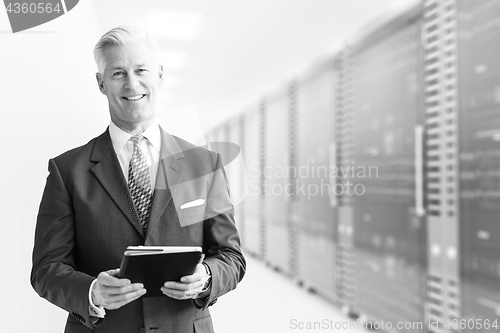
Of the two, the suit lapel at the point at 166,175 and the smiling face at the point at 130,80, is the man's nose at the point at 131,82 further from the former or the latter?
the suit lapel at the point at 166,175

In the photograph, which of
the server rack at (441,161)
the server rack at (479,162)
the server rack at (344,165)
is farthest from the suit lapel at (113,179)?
the server rack at (344,165)

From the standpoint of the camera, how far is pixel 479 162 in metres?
2.62

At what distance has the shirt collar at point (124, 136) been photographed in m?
1.63

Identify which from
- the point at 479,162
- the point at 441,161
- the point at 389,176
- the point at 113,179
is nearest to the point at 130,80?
the point at 113,179

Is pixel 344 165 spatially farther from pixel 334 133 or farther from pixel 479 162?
pixel 479 162

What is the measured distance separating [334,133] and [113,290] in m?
3.50

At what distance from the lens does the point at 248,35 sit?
14.1ft

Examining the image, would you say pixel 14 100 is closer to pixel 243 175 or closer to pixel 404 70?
pixel 404 70

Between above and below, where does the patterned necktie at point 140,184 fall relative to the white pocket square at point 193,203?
above

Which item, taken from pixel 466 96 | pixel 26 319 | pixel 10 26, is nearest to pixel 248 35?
pixel 466 96

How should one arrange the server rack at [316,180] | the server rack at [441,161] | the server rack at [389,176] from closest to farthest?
the server rack at [441,161]
the server rack at [389,176]
the server rack at [316,180]

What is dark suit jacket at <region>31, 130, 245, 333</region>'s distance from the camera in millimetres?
1425

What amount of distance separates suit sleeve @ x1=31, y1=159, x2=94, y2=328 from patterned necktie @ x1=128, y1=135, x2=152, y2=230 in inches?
7.9

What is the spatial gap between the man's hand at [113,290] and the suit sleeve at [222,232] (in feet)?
0.92
